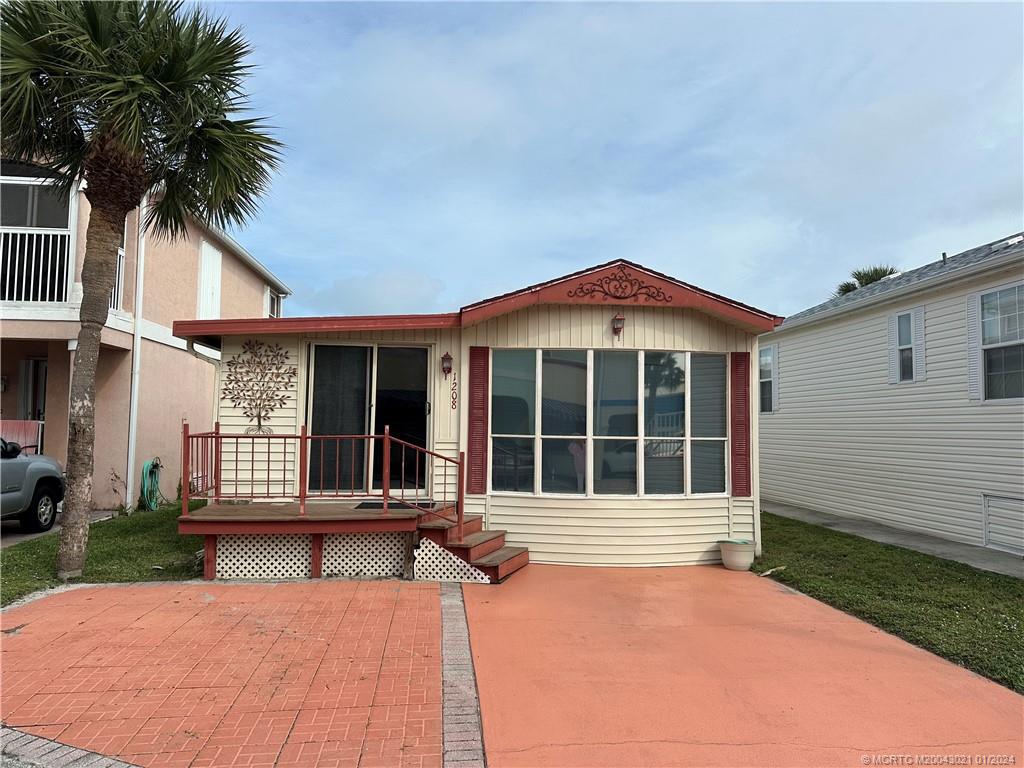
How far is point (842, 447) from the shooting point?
37.4ft

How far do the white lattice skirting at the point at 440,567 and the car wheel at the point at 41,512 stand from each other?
20.1ft

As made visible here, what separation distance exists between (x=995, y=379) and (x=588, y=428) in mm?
5872

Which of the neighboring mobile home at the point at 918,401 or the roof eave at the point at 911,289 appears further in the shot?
the neighboring mobile home at the point at 918,401

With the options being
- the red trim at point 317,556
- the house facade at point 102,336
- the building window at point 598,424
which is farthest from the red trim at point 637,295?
the house facade at point 102,336

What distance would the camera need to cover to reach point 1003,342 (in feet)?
26.6

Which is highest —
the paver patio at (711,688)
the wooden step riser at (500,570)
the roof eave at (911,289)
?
the roof eave at (911,289)

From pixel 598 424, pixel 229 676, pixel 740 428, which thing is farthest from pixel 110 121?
pixel 740 428

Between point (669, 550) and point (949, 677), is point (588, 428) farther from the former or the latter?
point (949, 677)

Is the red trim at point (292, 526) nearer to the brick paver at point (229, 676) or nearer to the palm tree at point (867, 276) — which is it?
the brick paver at point (229, 676)

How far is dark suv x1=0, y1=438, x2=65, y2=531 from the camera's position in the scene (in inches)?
313

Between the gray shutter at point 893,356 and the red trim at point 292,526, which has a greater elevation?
the gray shutter at point 893,356

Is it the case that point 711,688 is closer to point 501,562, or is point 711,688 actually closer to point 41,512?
point 501,562

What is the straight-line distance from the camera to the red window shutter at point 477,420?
7.37 metres

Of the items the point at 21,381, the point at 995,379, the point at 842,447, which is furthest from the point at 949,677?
the point at 21,381
